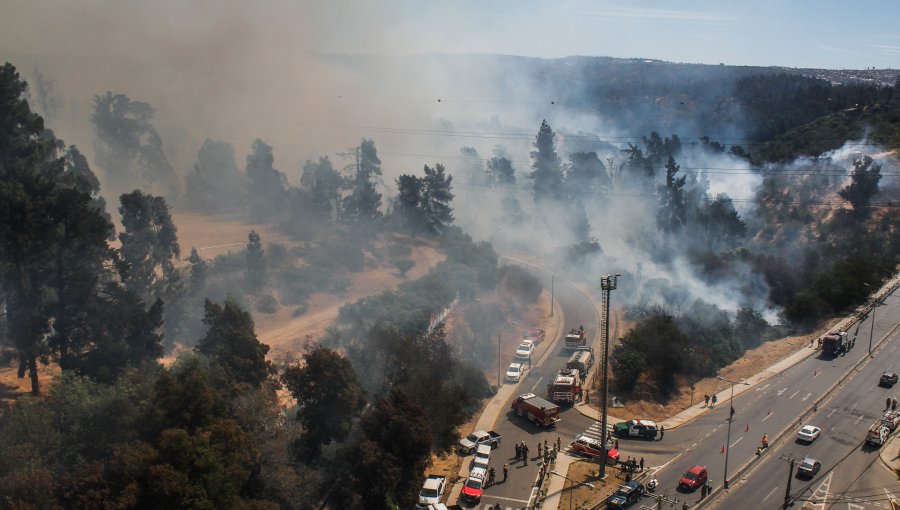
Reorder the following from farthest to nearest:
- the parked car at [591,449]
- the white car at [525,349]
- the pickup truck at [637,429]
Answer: the white car at [525,349] < the pickup truck at [637,429] < the parked car at [591,449]

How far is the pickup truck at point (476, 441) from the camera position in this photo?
117 ft

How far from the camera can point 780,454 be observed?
34.0 m

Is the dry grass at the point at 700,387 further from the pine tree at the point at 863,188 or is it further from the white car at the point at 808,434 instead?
the pine tree at the point at 863,188

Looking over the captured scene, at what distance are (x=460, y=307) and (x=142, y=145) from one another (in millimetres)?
54360

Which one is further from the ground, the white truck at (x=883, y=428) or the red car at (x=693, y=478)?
the white truck at (x=883, y=428)

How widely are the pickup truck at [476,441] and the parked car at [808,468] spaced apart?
14209 mm

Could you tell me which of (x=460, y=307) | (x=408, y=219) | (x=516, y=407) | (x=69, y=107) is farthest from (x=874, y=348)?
(x=69, y=107)

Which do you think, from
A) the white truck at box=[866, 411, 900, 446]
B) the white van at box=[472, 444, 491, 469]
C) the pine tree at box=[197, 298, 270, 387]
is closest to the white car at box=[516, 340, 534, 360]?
the white van at box=[472, 444, 491, 469]

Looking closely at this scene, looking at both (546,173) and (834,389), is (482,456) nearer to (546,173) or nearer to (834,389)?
(834,389)

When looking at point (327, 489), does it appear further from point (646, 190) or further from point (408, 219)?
point (646, 190)

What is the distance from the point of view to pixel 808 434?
35.1m

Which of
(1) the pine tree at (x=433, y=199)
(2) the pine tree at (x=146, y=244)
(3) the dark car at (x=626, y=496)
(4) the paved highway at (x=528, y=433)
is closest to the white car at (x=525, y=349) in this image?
(4) the paved highway at (x=528, y=433)

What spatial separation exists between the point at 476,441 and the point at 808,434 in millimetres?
16541

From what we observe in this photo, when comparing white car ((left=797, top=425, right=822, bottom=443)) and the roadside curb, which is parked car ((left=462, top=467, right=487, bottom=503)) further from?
white car ((left=797, top=425, right=822, bottom=443))
